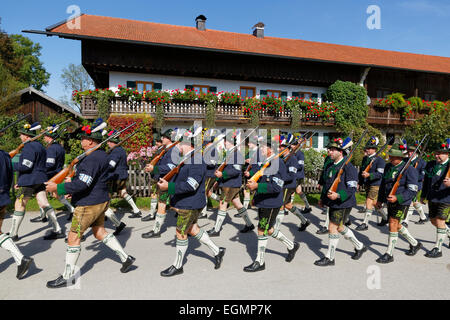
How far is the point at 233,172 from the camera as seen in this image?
6734mm

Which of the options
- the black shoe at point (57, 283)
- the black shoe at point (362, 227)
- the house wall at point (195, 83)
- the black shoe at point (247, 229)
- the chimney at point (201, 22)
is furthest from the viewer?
the chimney at point (201, 22)

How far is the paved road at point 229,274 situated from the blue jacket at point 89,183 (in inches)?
48.4

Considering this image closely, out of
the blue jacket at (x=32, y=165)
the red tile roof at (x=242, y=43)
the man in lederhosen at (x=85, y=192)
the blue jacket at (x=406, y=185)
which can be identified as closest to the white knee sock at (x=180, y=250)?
the man in lederhosen at (x=85, y=192)

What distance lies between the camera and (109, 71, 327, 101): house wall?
18.2 metres

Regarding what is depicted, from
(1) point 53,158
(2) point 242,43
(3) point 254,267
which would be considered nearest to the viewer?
(3) point 254,267

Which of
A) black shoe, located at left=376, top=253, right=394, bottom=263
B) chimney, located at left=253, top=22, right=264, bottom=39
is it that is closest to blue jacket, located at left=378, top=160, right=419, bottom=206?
black shoe, located at left=376, top=253, right=394, bottom=263

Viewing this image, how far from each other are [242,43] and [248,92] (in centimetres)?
414

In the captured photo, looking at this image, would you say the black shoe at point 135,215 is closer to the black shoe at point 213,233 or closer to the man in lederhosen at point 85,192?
the black shoe at point 213,233

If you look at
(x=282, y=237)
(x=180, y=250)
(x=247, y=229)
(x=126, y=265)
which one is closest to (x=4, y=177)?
(x=126, y=265)

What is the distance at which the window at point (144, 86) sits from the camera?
1864 cm

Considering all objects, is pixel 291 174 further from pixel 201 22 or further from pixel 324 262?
pixel 201 22

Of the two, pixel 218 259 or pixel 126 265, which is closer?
pixel 126 265

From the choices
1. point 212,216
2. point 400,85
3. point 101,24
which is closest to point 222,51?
point 101,24
